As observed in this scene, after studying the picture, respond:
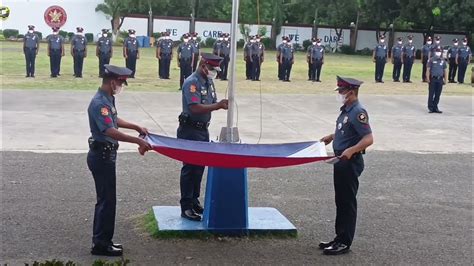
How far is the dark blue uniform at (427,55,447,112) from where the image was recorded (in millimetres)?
17078

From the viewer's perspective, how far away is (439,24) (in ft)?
165

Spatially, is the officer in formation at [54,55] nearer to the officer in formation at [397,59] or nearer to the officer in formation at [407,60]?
the officer in formation at [397,59]

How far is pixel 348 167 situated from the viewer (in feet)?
19.9

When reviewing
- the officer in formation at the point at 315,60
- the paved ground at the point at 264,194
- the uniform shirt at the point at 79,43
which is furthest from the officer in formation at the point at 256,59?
the paved ground at the point at 264,194

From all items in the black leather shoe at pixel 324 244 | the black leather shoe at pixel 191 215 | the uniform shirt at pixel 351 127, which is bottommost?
the black leather shoe at pixel 324 244

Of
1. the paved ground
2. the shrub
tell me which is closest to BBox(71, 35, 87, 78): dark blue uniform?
the paved ground

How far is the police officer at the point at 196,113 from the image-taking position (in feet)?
21.4

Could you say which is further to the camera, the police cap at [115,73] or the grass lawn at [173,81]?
the grass lawn at [173,81]

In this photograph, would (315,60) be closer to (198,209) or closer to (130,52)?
(130,52)

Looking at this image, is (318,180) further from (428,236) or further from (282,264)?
(282,264)

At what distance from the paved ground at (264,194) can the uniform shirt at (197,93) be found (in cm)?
119

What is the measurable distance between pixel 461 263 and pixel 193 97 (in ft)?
9.20

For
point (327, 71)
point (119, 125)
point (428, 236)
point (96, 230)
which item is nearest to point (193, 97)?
point (119, 125)

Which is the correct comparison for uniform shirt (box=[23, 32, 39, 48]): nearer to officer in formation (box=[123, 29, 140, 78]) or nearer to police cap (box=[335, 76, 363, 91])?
officer in formation (box=[123, 29, 140, 78])
